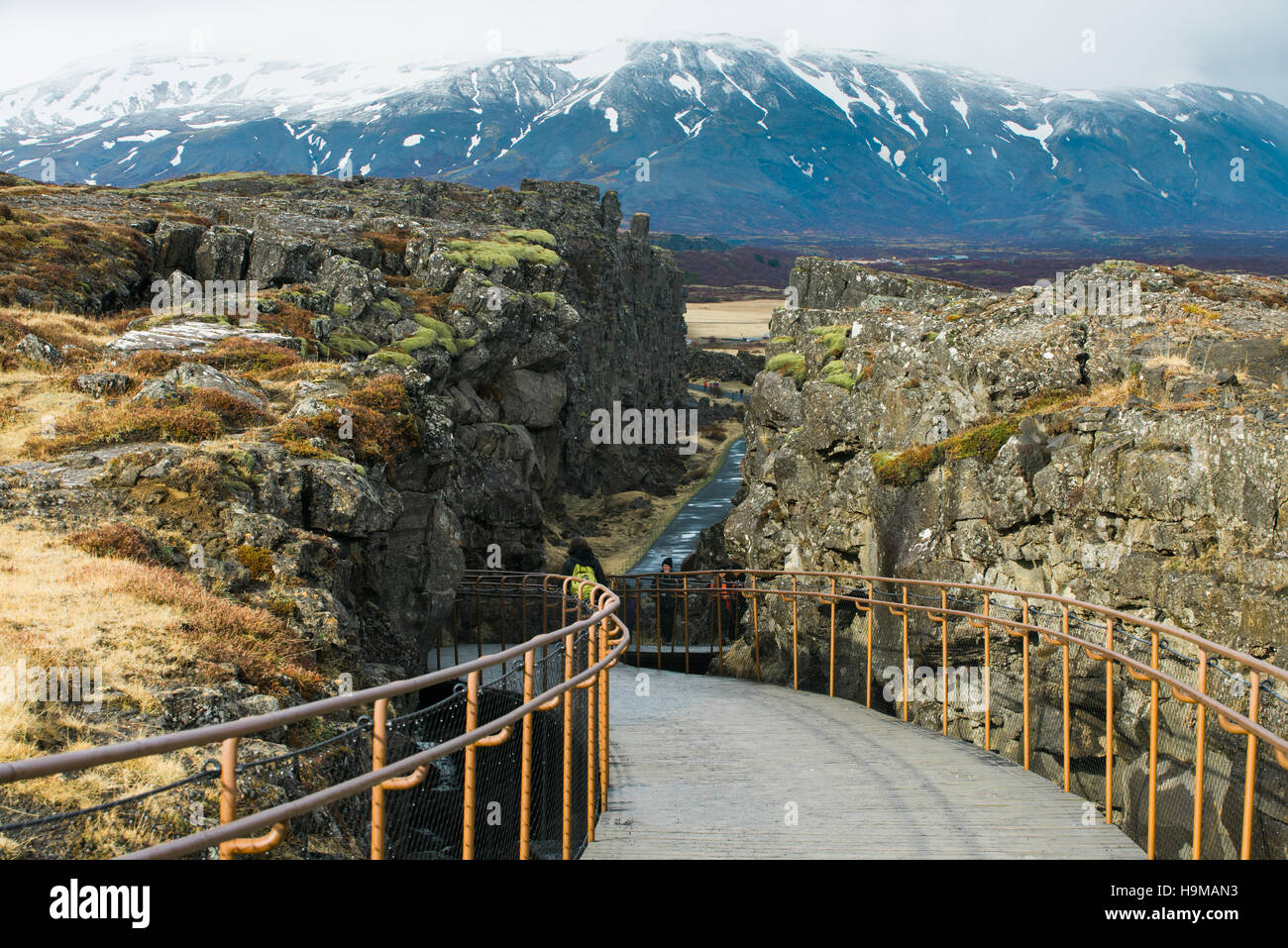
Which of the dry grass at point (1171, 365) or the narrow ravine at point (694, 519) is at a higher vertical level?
the dry grass at point (1171, 365)

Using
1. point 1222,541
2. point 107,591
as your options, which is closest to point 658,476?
point 1222,541

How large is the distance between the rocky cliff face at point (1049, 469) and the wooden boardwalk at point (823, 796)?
4.45 m

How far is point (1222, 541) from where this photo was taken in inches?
575

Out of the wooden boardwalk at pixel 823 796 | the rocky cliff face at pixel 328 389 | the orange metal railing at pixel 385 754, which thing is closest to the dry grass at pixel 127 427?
the rocky cliff face at pixel 328 389

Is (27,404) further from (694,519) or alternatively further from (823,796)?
(694,519)

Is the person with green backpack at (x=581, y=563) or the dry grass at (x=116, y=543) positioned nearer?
the dry grass at (x=116, y=543)

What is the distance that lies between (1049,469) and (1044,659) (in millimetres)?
3297

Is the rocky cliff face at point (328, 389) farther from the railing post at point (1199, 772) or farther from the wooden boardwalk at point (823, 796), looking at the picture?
the railing post at point (1199, 772)

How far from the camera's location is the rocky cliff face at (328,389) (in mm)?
13359

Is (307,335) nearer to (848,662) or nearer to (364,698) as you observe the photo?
(848,662)

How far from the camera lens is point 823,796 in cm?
900

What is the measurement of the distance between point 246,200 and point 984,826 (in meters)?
44.6

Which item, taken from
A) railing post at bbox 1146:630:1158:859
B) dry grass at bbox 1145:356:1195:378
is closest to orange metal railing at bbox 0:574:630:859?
railing post at bbox 1146:630:1158:859

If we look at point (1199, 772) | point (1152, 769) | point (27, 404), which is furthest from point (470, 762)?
point (27, 404)
